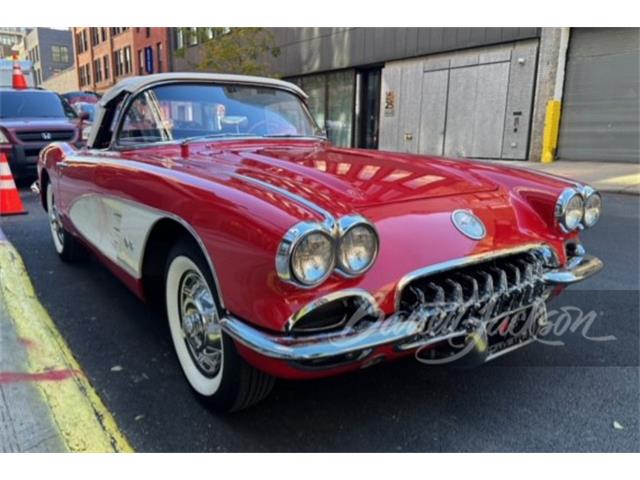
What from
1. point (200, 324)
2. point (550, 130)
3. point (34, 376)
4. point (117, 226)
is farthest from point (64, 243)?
point (550, 130)

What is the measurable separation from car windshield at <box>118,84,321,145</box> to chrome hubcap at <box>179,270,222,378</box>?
1.10 metres

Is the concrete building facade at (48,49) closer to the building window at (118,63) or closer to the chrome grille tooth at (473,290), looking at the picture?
the building window at (118,63)

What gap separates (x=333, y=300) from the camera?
1712mm

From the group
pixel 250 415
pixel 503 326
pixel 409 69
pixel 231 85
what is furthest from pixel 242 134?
pixel 409 69

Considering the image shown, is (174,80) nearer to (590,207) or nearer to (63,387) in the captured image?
(63,387)

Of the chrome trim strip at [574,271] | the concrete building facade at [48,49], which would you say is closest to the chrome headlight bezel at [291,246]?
the chrome trim strip at [574,271]

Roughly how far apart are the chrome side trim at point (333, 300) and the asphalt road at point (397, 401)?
601 millimetres

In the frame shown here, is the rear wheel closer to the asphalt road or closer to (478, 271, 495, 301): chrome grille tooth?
the asphalt road

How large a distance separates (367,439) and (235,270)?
89cm

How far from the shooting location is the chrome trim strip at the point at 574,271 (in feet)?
7.23

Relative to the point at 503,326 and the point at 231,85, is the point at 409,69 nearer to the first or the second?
the point at 231,85

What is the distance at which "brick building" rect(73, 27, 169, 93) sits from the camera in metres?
31.6

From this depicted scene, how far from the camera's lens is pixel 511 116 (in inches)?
506

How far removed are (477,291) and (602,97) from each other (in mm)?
11861
